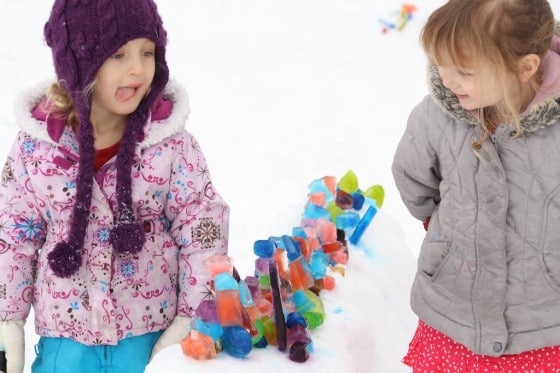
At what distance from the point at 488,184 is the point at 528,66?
0.34 meters

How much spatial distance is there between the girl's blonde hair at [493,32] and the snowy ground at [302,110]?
97 centimetres

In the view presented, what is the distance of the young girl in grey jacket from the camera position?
2170 millimetres

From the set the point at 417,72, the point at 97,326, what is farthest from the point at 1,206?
the point at 417,72

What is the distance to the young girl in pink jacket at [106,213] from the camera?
258 cm

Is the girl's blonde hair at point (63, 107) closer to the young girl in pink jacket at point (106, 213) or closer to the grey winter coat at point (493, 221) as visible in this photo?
the young girl in pink jacket at point (106, 213)

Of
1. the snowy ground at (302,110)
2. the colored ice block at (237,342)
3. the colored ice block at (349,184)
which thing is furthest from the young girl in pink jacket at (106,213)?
the colored ice block at (349,184)

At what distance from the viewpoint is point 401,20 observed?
7438 millimetres

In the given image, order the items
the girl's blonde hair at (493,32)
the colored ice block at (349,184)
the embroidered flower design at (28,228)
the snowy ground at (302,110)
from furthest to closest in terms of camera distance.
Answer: the colored ice block at (349,184), the snowy ground at (302,110), the embroidered flower design at (28,228), the girl's blonde hair at (493,32)

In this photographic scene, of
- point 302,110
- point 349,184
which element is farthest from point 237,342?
point 302,110

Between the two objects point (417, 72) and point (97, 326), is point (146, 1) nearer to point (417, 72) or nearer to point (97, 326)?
point (97, 326)

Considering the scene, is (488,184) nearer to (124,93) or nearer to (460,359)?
(460,359)

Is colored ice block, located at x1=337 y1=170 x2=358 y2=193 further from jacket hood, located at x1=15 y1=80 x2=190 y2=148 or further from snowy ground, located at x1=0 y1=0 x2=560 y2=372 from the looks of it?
jacket hood, located at x1=15 y1=80 x2=190 y2=148

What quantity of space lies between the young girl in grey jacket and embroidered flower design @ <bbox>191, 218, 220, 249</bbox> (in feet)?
1.98

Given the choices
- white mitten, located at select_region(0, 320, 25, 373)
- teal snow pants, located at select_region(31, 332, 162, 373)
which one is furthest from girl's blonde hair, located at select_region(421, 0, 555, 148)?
white mitten, located at select_region(0, 320, 25, 373)
